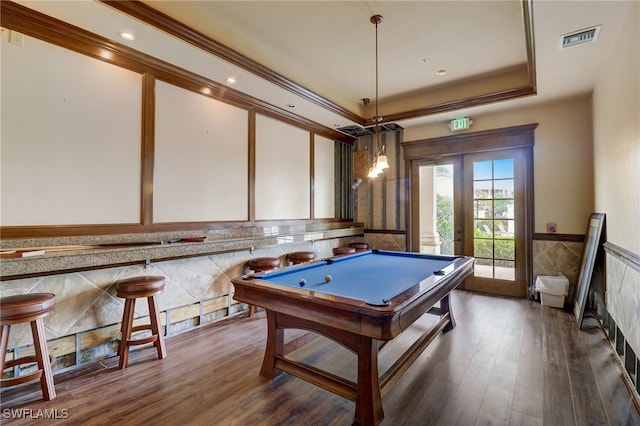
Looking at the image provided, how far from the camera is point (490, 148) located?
4.94 meters

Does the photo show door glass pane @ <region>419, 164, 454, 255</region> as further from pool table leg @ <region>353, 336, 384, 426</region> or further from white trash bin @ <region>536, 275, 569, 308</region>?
pool table leg @ <region>353, 336, 384, 426</region>

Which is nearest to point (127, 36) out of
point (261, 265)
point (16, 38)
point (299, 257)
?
point (16, 38)

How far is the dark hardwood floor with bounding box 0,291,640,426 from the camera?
2.03 meters

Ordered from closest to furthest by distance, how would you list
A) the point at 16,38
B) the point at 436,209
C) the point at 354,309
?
1. the point at 354,309
2. the point at 16,38
3. the point at 436,209

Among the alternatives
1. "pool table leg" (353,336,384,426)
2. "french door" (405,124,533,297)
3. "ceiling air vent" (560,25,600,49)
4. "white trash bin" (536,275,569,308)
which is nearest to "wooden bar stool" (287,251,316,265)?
"french door" (405,124,533,297)

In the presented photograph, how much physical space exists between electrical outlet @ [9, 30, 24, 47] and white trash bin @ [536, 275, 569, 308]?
6352 mm

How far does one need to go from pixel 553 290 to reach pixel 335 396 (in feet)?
12.3

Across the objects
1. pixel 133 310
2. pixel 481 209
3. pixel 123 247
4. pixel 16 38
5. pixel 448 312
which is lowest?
pixel 448 312

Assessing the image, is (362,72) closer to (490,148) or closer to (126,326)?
(490,148)

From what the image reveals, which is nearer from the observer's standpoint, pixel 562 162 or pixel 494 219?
pixel 562 162

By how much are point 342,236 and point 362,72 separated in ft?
9.46

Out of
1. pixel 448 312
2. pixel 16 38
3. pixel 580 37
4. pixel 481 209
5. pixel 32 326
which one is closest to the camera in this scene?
pixel 32 326

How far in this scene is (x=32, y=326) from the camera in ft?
7.31

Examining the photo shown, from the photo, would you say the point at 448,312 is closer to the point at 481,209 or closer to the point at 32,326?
the point at 481,209
